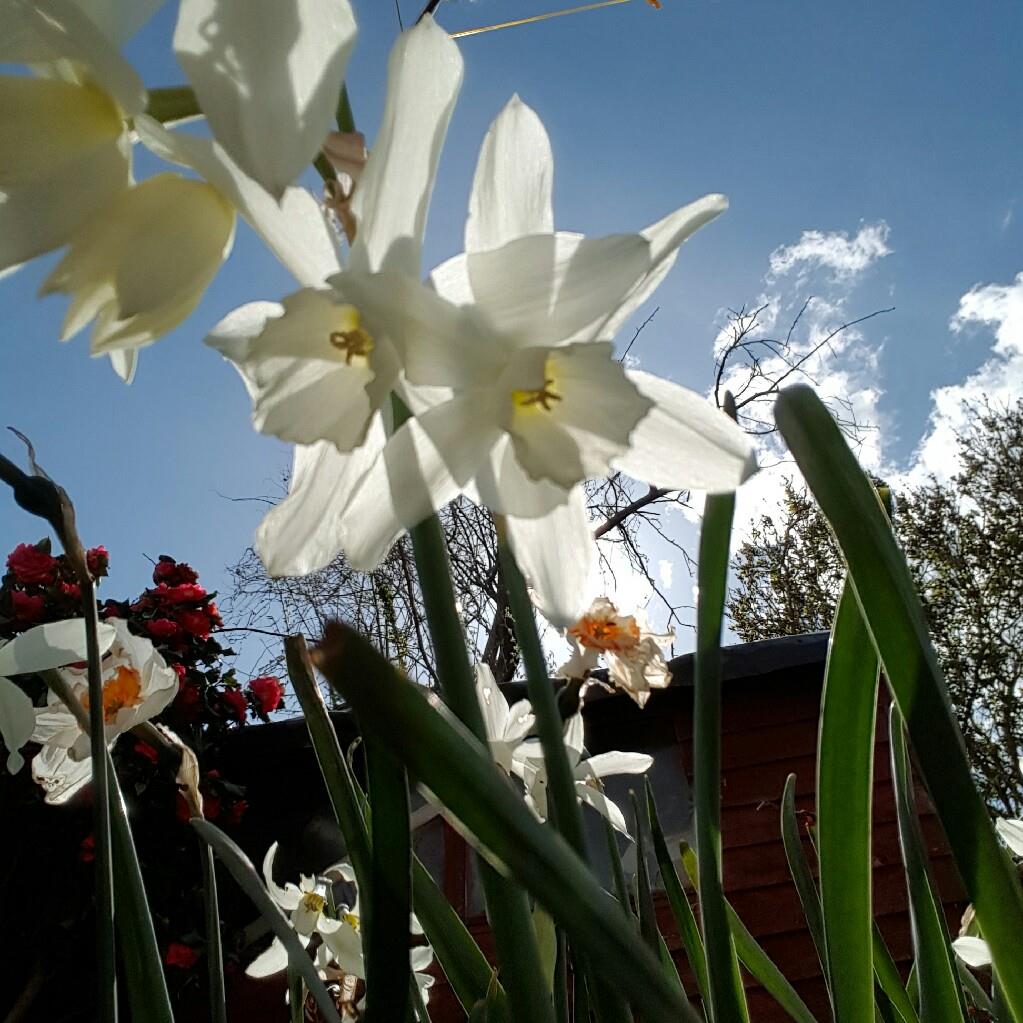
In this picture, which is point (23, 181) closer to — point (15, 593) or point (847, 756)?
point (847, 756)

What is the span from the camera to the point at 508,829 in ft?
1.01

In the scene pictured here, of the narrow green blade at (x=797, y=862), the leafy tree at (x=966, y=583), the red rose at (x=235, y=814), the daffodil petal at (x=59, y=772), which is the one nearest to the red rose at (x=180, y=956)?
the red rose at (x=235, y=814)

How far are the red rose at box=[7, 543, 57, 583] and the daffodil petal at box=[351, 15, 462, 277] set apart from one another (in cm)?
340

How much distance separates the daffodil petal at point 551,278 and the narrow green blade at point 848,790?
0.89 ft

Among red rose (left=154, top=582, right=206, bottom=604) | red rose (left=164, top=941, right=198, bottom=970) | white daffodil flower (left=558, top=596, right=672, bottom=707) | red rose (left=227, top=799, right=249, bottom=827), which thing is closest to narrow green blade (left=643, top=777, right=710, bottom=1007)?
white daffodil flower (left=558, top=596, right=672, bottom=707)

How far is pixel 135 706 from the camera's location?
2.87 feet

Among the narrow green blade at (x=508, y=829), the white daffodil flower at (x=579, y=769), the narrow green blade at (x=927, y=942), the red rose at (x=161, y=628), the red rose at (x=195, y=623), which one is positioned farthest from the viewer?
the red rose at (x=195, y=623)

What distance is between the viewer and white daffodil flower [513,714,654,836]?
0.90 m

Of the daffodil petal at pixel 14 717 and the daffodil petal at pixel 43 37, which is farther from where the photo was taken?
the daffodil petal at pixel 14 717

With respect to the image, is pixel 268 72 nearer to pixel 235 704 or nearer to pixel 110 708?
pixel 110 708

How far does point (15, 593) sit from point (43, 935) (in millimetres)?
1298

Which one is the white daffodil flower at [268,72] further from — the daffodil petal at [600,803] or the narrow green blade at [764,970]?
the narrow green blade at [764,970]

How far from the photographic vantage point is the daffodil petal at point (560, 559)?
48 cm

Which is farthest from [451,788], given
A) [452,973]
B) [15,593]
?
[15,593]
